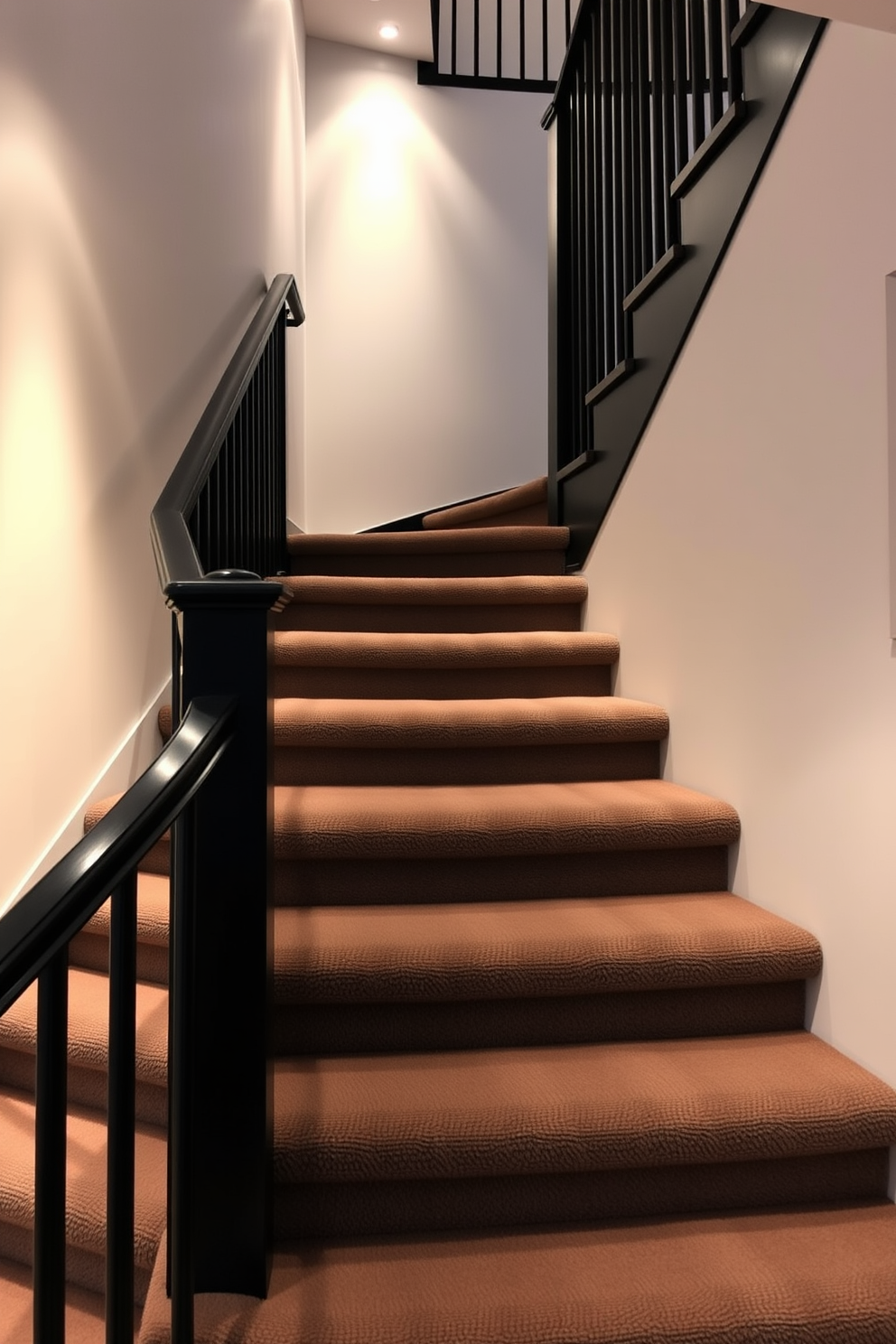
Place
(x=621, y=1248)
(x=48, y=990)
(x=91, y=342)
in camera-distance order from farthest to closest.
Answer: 1. (x=91, y=342)
2. (x=621, y=1248)
3. (x=48, y=990)

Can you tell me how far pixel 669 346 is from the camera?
229 centimetres

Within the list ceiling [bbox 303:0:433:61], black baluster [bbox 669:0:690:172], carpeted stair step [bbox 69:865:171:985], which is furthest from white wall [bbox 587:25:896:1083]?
ceiling [bbox 303:0:433:61]

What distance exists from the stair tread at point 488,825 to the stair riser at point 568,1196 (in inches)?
24.3

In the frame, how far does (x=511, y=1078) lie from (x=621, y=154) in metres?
2.64

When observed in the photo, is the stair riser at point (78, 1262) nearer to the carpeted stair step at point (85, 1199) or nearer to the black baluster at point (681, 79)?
the carpeted stair step at point (85, 1199)

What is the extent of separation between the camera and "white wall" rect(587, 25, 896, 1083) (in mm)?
1442

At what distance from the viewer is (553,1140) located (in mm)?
1338

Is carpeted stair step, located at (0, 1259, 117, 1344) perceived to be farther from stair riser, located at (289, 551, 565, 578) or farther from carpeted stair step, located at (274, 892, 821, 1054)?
stair riser, located at (289, 551, 565, 578)

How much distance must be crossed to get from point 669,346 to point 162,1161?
209 cm

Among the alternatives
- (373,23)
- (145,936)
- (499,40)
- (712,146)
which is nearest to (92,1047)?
(145,936)

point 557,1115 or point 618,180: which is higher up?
point 618,180

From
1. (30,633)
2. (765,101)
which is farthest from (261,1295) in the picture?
(765,101)

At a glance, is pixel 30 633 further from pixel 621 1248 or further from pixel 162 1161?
pixel 621 1248

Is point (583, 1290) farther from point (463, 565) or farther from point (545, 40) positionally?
point (545, 40)
